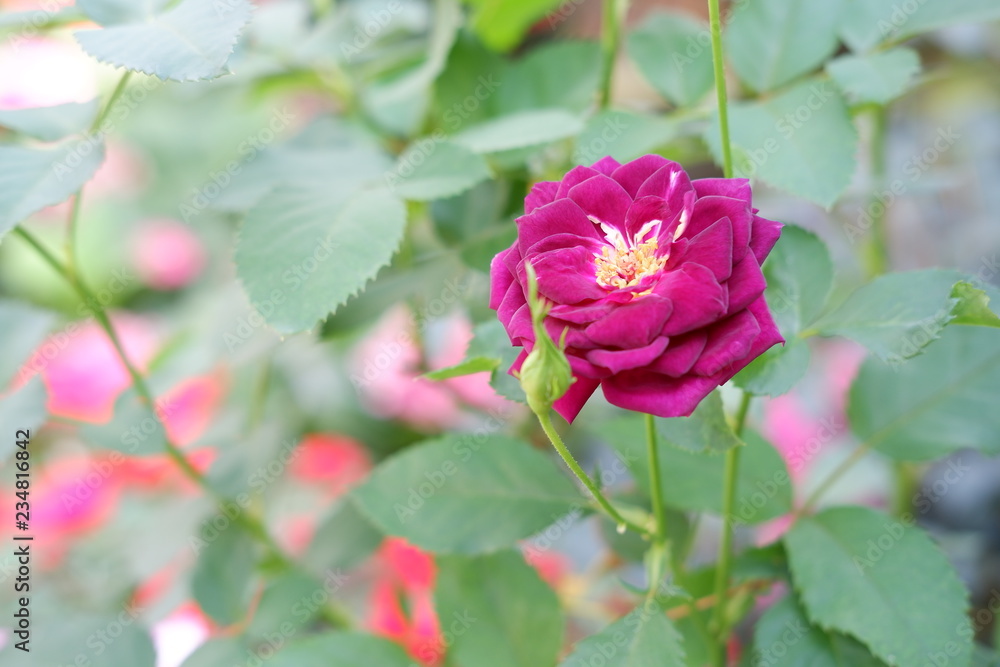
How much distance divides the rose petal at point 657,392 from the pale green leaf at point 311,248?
0.14m

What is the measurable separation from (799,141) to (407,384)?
63cm

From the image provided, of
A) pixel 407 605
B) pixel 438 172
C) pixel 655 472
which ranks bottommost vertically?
pixel 407 605

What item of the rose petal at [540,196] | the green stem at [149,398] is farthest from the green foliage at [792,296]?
the green stem at [149,398]

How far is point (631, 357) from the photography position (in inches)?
10.6

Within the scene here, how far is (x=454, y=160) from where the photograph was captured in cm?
43

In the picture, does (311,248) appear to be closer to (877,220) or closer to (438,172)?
(438,172)

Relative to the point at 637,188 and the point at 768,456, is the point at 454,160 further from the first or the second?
the point at 768,456

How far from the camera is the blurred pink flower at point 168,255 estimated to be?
1427 mm

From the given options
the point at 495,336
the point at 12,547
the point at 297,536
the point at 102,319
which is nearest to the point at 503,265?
the point at 495,336

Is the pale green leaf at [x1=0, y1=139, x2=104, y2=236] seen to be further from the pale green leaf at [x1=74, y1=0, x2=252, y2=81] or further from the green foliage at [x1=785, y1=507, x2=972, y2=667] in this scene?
the green foliage at [x1=785, y1=507, x2=972, y2=667]

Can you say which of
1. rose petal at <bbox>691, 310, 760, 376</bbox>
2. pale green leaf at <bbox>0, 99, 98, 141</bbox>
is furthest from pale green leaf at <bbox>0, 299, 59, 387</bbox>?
rose petal at <bbox>691, 310, 760, 376</bbox>

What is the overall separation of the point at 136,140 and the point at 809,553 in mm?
1620

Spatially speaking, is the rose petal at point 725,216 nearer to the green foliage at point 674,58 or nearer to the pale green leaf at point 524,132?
the pale green leaf at point 524,132

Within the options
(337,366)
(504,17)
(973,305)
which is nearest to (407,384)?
(337,366)
